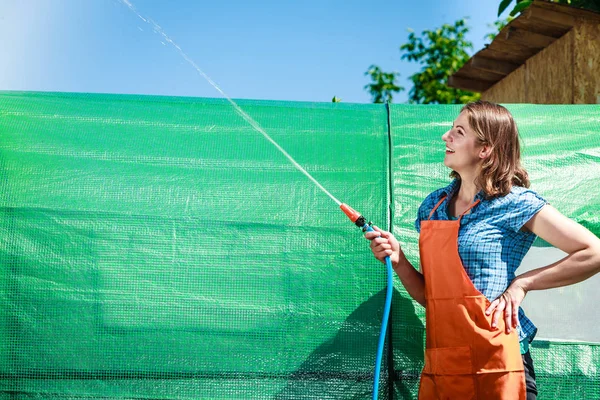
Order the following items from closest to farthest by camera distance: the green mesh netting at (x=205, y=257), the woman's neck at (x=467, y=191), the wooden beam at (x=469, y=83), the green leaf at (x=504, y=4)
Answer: the woman's neck at (x=467, y=191) < the green mesh netting at (x=205, y=257) < the green leaf at (x=504, y=4) < the wooden beam at (x=469, y=83)

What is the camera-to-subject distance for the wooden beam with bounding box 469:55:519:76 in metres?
6.25

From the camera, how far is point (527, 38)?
5.46 m

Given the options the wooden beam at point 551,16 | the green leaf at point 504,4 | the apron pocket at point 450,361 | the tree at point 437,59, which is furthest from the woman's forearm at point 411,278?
the tree at point 437,59

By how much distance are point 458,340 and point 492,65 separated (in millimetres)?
4699

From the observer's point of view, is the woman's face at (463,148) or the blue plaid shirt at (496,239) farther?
the woman's face at (463,148)

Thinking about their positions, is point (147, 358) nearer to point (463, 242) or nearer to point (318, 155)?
point (318, 155)

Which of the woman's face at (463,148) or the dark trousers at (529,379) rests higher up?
the woman's face at (463,148)

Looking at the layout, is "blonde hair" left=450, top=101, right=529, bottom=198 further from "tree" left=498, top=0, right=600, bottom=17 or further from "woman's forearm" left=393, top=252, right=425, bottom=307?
"tree" left=498, top=0, right=600, bottom=17

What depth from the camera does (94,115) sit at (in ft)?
9.82

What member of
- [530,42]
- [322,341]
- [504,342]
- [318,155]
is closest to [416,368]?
[322,341]

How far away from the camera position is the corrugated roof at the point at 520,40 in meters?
5.03

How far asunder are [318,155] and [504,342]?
4.01ft

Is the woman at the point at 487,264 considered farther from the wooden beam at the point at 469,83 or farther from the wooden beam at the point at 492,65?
the wooden beam at the point at 469,83

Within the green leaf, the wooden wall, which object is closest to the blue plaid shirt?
the wooden wall
